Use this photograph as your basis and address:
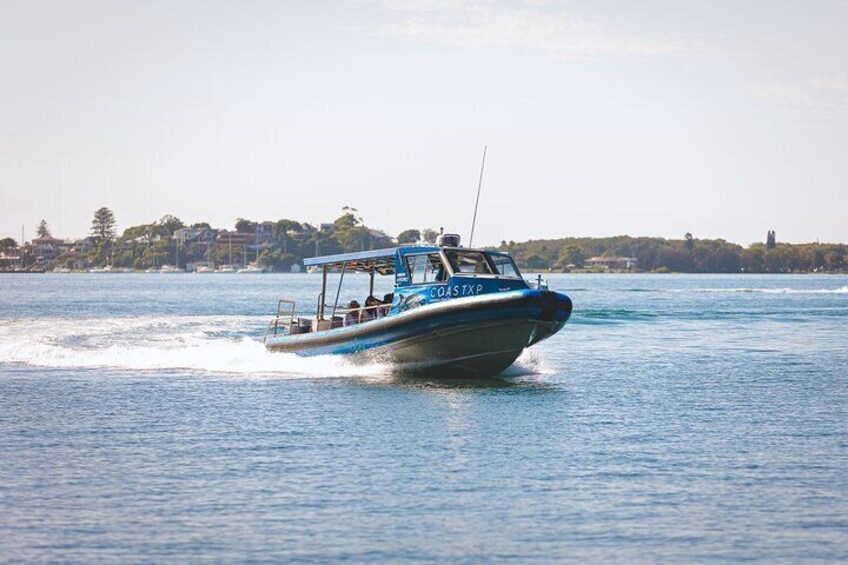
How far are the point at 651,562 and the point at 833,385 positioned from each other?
76.3ft

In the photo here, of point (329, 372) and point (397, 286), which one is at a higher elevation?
point (397, 286)

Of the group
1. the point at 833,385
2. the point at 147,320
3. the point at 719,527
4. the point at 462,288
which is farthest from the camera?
the point at 147,320

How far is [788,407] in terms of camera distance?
3095 cm

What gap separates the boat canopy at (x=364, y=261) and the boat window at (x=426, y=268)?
73cm

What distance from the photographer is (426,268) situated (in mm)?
35094

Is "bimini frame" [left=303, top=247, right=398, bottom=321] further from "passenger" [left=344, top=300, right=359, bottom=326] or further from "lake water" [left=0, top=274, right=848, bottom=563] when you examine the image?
"lake water" [left=0, top=274, right=848, bottom=563]

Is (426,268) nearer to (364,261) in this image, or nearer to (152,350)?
(364,261)

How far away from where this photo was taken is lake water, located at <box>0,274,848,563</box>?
16750 millimetres

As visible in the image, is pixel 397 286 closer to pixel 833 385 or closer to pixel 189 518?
pixel 833 385

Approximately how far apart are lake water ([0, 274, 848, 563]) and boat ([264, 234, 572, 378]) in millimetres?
805

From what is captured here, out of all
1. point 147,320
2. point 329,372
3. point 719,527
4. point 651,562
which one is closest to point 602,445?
point 719,527

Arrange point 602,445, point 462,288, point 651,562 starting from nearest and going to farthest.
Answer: point 651,562 < point 602,445 < point 462,288

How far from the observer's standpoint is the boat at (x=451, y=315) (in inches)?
1293

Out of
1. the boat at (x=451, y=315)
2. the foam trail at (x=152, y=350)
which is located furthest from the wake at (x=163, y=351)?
the boat at (x=451, y=315)
